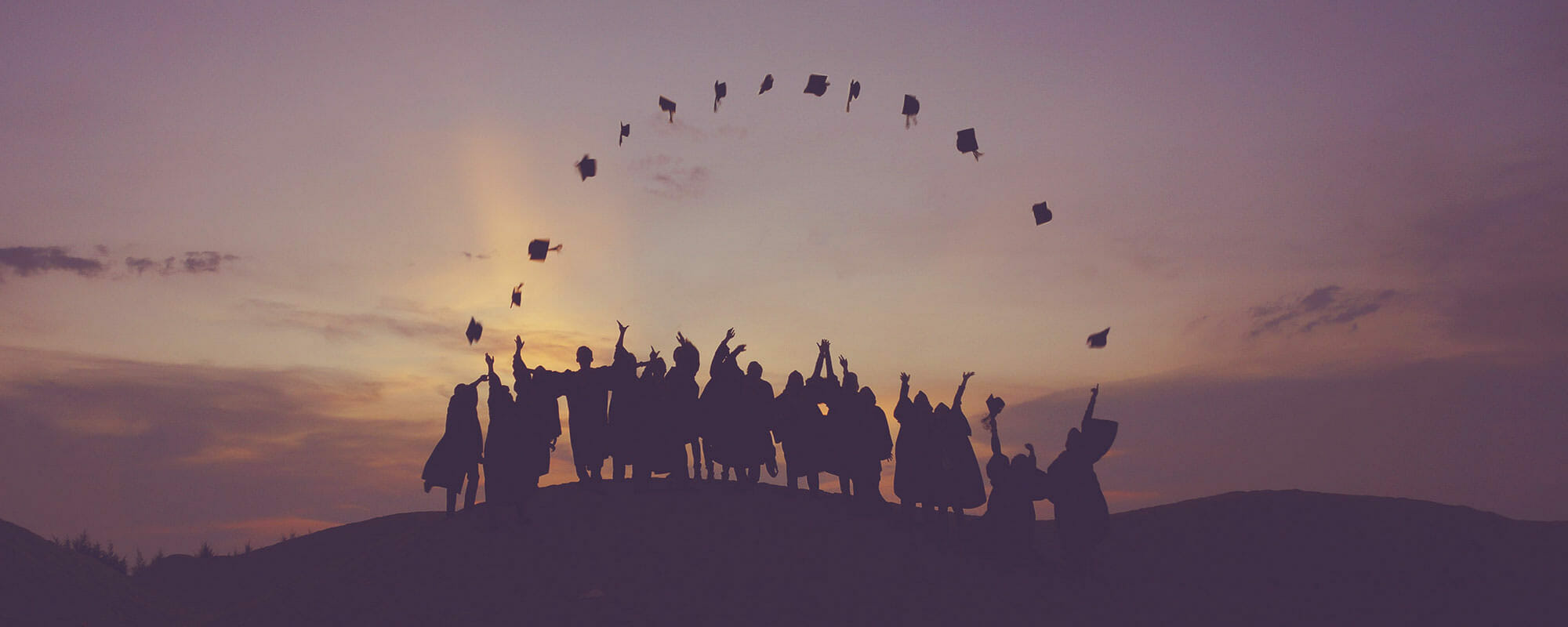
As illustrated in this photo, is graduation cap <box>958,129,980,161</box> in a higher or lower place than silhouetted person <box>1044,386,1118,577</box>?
higher

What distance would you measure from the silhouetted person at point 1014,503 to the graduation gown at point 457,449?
344 inches

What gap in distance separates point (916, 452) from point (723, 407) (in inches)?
141

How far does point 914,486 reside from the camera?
18078 millimetres

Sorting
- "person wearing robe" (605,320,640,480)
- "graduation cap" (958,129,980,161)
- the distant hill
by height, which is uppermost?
"graduation cap" (958,129,980,161)

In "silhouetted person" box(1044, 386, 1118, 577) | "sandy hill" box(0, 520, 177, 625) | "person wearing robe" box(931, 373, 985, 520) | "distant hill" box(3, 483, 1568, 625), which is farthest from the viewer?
"person wearing robe" box(931, 373, 985, 520)

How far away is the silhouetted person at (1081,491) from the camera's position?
16719 mm

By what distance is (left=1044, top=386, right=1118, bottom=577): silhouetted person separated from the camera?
16.7m

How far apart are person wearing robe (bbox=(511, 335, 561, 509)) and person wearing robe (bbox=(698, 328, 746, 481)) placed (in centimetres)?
263

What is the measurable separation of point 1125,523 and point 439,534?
1285cm

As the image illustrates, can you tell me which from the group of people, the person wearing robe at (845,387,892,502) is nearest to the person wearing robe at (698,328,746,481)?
the group of people

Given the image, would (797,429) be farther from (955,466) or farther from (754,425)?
(955,466)

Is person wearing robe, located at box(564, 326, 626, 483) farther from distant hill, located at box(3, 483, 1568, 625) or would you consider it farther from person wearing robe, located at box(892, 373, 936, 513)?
person wearing robe, located at box(892, 373, 936, 513)

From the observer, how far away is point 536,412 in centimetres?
1759

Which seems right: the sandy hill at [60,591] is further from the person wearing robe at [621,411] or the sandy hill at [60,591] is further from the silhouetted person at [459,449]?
the person wearing robe at [621,411]
